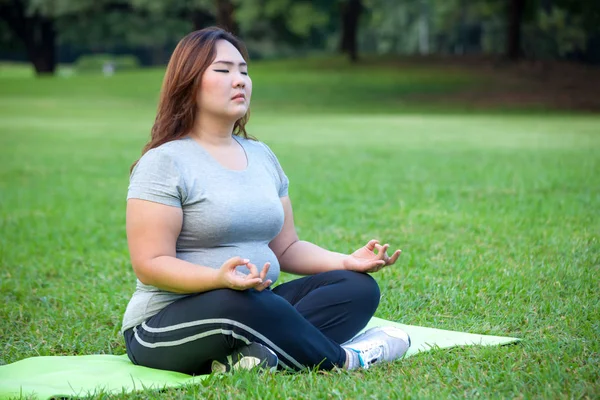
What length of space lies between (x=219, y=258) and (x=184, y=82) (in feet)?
2.32

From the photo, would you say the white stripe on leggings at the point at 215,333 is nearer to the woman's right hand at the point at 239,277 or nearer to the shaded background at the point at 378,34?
the woman's right hand at the point at 239,277

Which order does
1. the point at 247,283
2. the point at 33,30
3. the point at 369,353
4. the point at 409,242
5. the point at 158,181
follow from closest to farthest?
1. the point at 247,283
2. the point at 158,181
3. the point at 369,353
4. the point at 409,242
5. the point at 33,30

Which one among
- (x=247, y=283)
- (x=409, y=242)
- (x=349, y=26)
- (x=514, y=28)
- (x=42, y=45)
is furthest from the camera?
(x=42, y=45)

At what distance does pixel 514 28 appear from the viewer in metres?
37.7

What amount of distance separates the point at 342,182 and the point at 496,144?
6.35 metres

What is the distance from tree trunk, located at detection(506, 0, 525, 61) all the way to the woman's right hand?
36315mm

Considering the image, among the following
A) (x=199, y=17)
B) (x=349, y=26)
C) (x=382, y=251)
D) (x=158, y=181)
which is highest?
(x=158, y=181)

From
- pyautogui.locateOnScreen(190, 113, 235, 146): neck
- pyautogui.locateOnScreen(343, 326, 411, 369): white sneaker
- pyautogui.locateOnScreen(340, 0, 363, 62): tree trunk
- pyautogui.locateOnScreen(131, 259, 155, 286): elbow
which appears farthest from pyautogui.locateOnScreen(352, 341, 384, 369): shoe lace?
pyautogui.locateOnScreen(340, 0, 363, 62): tree trunk

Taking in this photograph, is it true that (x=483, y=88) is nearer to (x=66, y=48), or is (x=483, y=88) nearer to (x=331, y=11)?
(x=331, y=11)

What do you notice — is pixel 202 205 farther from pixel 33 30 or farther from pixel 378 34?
pixel 378 34

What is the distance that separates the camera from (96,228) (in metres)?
7.55

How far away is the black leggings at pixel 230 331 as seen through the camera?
319 centimetres

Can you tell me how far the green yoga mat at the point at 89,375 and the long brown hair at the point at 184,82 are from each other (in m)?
0.80

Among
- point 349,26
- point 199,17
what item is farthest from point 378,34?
point 349,26
